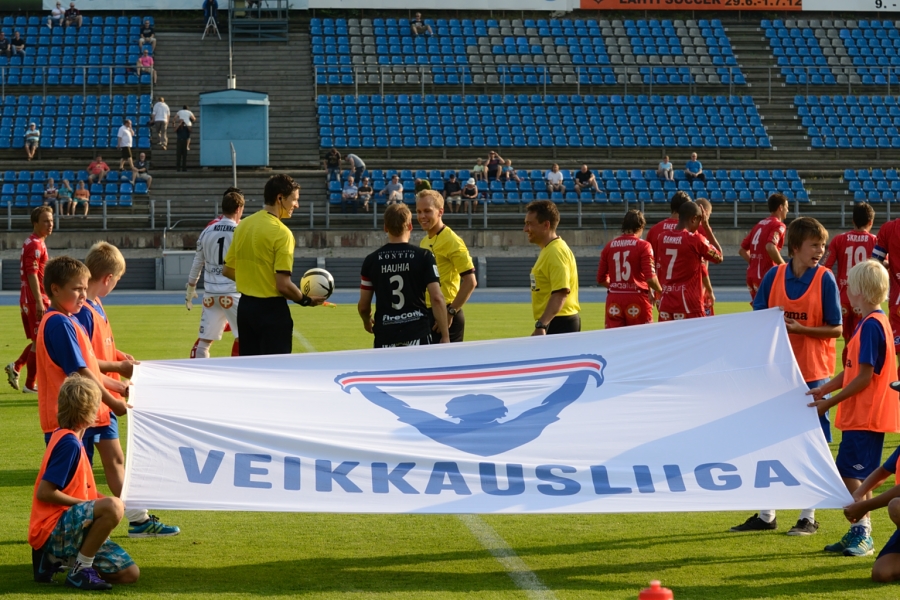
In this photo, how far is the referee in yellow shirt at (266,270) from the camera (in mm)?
7945

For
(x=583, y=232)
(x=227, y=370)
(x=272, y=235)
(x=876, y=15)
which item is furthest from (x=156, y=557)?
(x=876, y=15)

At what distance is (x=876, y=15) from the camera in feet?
158

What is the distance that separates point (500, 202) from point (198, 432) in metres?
28.4

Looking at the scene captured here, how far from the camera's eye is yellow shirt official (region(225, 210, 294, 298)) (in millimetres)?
7938

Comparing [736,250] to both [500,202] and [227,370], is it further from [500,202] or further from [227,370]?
[227,370]

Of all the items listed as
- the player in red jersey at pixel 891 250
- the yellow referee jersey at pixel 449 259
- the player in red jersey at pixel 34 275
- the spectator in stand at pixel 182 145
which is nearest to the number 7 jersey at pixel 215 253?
the player in red jersey at pixel 34 275

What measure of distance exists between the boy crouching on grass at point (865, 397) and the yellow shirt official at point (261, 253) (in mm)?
3883

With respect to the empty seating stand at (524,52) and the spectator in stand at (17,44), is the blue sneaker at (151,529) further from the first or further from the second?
the spectator in stand at (17,44)

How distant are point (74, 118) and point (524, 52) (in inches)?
662

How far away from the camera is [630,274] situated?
34.0 ft

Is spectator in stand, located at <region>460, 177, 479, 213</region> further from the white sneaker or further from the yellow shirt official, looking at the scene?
the yellow shirt official

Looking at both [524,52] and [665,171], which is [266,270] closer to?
[665,171]

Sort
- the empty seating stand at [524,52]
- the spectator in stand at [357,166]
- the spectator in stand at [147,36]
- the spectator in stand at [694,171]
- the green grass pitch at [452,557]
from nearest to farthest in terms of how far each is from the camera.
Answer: the green grass pitch at [452,557] → the spectator in stand at [357,166] → the spectator in stand at [694,171] → the spectator in stand at [147,36] → the empty seating stand at [524,52]

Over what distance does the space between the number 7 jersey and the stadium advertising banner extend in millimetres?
4341
